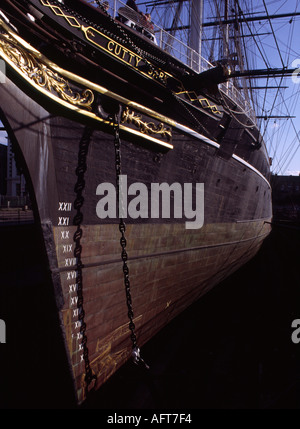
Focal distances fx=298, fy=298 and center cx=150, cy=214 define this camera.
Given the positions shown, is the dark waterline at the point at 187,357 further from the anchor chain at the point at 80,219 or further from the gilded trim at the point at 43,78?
the gilded trim at the point at 43,78

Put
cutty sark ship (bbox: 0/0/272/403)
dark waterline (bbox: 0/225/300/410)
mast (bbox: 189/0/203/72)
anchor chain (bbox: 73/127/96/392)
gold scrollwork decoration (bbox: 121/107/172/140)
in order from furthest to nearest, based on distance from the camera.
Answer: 1. mast (bbox: 189/0/203/72)
2. dark waterline (bbox: 0/225/300/410)
3. gold scrollwork decoration (bbox: 121/107/172/140)
4. anchor chain (bbox: 73/127/96/392)
5. cutty sark ship (bbox: 0/0/272/403)

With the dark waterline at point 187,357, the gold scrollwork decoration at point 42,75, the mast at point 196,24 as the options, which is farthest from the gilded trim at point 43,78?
the mast at point 196,24

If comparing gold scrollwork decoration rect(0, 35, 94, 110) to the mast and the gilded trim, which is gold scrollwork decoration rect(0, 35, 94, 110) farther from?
the mast

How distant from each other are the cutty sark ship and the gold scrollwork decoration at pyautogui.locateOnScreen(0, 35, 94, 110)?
0.04ft

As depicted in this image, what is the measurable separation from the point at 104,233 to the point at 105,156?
1.03 meters

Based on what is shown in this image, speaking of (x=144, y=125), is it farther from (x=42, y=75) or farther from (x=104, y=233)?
(x=104, y=233)

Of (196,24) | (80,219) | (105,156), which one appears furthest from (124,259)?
(196,24)

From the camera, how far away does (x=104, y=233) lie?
4.04 m

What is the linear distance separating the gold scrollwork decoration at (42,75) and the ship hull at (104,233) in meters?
0.22

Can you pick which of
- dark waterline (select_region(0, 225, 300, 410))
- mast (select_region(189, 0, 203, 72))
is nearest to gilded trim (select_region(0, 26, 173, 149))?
dark waterline (select_region(0, 225, 300, 410))

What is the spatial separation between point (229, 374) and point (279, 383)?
0.75 meters

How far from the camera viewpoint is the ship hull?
3.40 m

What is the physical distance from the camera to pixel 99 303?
399 cm
